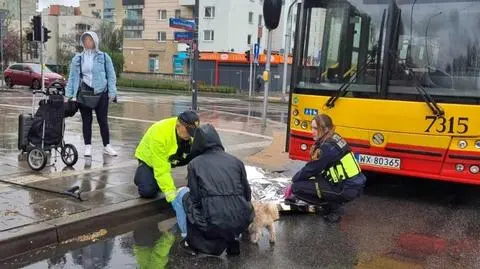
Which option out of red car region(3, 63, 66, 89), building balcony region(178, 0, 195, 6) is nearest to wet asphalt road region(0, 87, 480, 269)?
red car region(3, 63, 66, 89)

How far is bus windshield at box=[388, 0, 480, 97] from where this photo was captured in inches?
261

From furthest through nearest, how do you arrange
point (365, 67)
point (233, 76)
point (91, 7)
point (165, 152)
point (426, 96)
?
1. point (91, 7)
2. point (233, 76)
3. point (365, 67)
4. point (426, 96)
5. point (165, 152)

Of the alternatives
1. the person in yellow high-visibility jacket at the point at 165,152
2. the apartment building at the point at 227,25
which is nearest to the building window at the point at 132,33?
the apartment building at the point at 227,25

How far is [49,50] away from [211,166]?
292 feet

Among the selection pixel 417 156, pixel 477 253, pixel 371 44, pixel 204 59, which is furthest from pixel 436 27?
pixel 204 59

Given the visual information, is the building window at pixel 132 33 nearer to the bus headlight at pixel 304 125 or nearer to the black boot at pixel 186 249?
the bus headlight at pixel 304 125

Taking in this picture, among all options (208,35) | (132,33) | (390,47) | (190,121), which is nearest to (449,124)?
(390,47)

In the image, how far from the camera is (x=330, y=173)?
627 cm

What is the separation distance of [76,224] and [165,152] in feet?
3.70

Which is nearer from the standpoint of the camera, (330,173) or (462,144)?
(330,173)

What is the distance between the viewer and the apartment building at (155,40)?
63562 millimetres

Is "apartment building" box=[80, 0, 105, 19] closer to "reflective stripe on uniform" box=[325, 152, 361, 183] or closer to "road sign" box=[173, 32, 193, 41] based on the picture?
"road sign" box=[173, 32, 193, 41]

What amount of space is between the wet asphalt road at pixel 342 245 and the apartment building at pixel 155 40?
55.9 m

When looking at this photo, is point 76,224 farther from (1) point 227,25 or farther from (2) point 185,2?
(2) point 185,2
